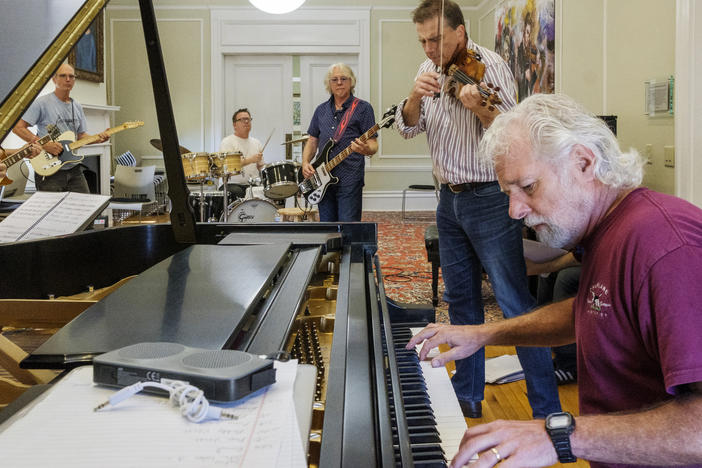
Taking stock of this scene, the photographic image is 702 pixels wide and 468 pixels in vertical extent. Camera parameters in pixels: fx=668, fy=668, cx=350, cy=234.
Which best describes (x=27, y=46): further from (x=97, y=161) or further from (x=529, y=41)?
(x=97, y=161)

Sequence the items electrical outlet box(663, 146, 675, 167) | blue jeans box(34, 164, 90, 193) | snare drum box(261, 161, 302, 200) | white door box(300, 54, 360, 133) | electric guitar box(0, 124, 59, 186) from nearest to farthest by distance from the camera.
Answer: electrical outlet box(663, 146, 675, 167)
electric guitar box(0, 124, 59, 186)
blue jeans box(34, 164, 90, 193)
snare drum box(261, 161, 302, 200)
white door box(300, 54, 360, 133)

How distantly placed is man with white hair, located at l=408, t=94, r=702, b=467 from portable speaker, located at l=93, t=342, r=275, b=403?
0.40 metres

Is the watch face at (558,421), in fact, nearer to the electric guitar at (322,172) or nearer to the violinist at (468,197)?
the violinist at (468,197)

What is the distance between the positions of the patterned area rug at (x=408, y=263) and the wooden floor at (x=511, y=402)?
1.01 meters

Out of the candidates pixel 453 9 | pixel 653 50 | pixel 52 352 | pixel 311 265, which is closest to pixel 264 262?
pixel 311 265

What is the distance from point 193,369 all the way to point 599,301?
81 centimetres

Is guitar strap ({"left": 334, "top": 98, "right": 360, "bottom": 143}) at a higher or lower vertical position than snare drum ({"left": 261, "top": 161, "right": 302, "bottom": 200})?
higher


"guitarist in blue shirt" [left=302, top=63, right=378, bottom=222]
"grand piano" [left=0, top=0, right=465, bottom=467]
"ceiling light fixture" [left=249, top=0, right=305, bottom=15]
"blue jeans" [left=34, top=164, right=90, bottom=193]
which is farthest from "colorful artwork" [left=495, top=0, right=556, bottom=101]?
"grand piano" [left=0, top=0, right=465, bottom=467]

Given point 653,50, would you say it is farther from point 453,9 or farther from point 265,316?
point 265,316

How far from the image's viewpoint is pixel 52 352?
0.89 metres

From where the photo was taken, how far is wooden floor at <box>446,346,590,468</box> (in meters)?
2.88

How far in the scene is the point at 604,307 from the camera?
1.23m

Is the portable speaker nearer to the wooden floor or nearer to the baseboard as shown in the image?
the wooden floor

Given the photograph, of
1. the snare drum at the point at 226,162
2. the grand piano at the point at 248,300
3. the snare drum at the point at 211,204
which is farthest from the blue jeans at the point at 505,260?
the snare drum at the point at 211,204
